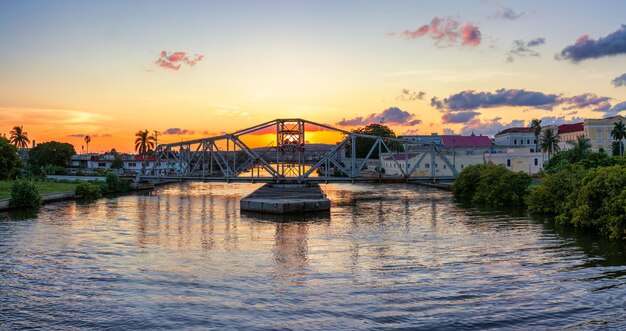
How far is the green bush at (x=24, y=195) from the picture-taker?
5784 cm

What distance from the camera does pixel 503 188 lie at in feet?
204

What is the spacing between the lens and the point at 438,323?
61.8 ft

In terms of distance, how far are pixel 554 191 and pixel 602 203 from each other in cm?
1258

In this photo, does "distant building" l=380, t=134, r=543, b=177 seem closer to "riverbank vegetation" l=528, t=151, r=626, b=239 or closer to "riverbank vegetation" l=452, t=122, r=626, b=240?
"riverbank vegetation" l=452, t=122, r=626, b=240

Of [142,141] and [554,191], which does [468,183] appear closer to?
[554,191]

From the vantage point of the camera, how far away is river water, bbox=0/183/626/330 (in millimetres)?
19719

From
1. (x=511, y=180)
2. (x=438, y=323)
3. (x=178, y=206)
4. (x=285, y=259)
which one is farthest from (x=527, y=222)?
(x=178, y=206)

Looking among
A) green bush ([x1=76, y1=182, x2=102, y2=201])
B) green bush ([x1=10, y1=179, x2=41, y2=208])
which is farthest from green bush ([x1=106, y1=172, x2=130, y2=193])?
green bush ([x1=10, y1=179, x2=41, y2=208])

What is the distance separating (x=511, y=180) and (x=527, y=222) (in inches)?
725

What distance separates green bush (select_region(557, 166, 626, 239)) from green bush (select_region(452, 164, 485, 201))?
31.5m

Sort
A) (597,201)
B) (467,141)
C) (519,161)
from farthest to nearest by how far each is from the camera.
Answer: (467,141) → (519,161) → (597,201)

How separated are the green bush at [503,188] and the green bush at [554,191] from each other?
8.81 m

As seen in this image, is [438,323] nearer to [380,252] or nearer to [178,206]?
[380,252]

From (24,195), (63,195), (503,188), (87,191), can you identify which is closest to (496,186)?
(503,188)
